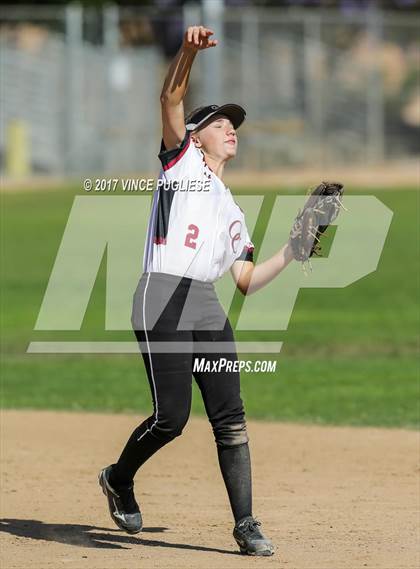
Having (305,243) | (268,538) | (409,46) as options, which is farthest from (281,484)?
(409,46)

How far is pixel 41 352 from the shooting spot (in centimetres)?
1586

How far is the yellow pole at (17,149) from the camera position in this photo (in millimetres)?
32844

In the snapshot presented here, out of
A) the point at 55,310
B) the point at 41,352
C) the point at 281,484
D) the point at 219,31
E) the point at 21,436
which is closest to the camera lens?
the point at 281,484

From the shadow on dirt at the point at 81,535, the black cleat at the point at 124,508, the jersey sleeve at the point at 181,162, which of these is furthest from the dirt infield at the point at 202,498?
the jersey sleeve at the point at 181,162

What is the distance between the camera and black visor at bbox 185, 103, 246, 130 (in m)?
6.55

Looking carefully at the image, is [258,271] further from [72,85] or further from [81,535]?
[72,85]

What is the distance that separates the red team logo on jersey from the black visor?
0.52 metres

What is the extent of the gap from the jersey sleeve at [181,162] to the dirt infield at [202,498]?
6.38ft

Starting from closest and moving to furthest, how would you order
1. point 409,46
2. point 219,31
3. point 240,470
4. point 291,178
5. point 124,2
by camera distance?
point 240,470, point 291,178, point 219,31, point 409,46, point 124,2

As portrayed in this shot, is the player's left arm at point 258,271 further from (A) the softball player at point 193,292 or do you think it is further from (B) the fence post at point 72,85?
(B) the fence post at point 72,85

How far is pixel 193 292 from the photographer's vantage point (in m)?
6.50

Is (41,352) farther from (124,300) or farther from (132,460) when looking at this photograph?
(132,460)

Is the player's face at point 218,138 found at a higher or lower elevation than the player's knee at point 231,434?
higher

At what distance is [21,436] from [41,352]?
5.53 m
